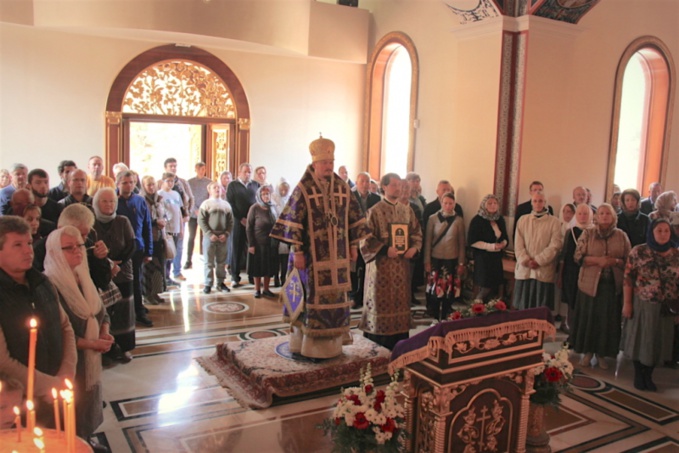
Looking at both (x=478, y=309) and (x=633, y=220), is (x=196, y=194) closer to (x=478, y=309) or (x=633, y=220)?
(x=633, y=220)

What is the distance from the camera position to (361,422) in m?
3.61

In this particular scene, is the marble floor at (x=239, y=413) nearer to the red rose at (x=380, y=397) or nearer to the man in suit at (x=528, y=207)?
the red rose at (x=380, y=397)

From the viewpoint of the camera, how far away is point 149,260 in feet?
23.1

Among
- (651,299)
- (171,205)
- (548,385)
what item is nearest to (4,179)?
(171,205)

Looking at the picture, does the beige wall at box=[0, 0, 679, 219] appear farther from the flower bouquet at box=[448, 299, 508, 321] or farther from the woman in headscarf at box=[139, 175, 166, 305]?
the flower bouquet at box=[448, 299, 508, 321]

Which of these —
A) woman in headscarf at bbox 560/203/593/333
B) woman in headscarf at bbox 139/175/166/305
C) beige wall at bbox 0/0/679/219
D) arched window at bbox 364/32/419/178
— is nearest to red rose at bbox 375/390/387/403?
woman in headscarf at bbox 560/203/593/333

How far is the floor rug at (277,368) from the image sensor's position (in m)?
5.12

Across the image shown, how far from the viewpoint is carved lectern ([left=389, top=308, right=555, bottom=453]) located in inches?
140

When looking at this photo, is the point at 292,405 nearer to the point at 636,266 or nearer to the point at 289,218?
the point at 289,218

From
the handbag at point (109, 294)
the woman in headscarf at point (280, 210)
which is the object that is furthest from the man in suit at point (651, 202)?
the handbag at point (109, 294)

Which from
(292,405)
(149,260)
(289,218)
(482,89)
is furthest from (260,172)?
(292,405)

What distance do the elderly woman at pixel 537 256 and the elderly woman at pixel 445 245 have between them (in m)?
0.87

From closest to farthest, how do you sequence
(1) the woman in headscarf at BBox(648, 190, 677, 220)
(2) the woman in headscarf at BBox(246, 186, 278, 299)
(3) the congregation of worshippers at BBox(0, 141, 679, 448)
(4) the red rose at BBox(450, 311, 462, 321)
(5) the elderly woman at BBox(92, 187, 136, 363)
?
1. (3) the congregation of worshippers at BBox(0, 141, 679, 448)
2. (4) the red rose at BBox(450, 311, 462, 321)
3. (5) the elderly woman at BBox(92, 187, 136, 363)
4. (1) the woman in headscarf at BBox(648, 190, 677, 220)
5. (2) the woman in headscarf at BBox(246, 186, 278, 299)

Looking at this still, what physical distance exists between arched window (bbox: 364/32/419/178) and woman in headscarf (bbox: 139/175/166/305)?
14.8ft
